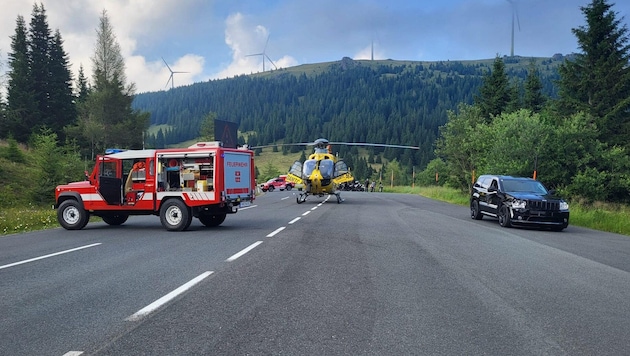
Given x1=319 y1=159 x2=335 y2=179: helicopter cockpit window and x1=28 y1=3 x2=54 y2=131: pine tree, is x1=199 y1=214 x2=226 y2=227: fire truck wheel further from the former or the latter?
x1=28 y1=3 x2=54 y2=131: pine tree

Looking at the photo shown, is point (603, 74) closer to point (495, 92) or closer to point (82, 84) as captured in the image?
point (495, 92)

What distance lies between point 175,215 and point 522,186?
40.7 ft

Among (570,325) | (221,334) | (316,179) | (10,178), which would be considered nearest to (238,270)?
(221,334)

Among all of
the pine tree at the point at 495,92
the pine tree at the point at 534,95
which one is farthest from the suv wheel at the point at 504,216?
the pine tree at the point at 534,95

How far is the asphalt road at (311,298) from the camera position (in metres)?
4.56

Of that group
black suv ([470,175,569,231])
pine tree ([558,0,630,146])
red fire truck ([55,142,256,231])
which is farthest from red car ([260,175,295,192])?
red fire truck ([55,142,256,231])

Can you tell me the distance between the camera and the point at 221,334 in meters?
4.74

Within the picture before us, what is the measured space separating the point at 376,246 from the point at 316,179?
1872 centimetres

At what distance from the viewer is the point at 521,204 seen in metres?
16.5

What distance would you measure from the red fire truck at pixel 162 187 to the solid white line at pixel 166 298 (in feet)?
23.2

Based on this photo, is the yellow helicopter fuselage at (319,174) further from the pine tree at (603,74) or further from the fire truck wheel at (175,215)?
the pine tree at (603,74)

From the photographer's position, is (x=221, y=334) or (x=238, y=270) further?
(x=238, y=270)

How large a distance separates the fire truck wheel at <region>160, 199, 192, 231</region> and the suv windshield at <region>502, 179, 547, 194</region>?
11401mm

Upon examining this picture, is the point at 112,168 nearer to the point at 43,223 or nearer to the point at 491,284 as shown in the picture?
the point at 43,223
